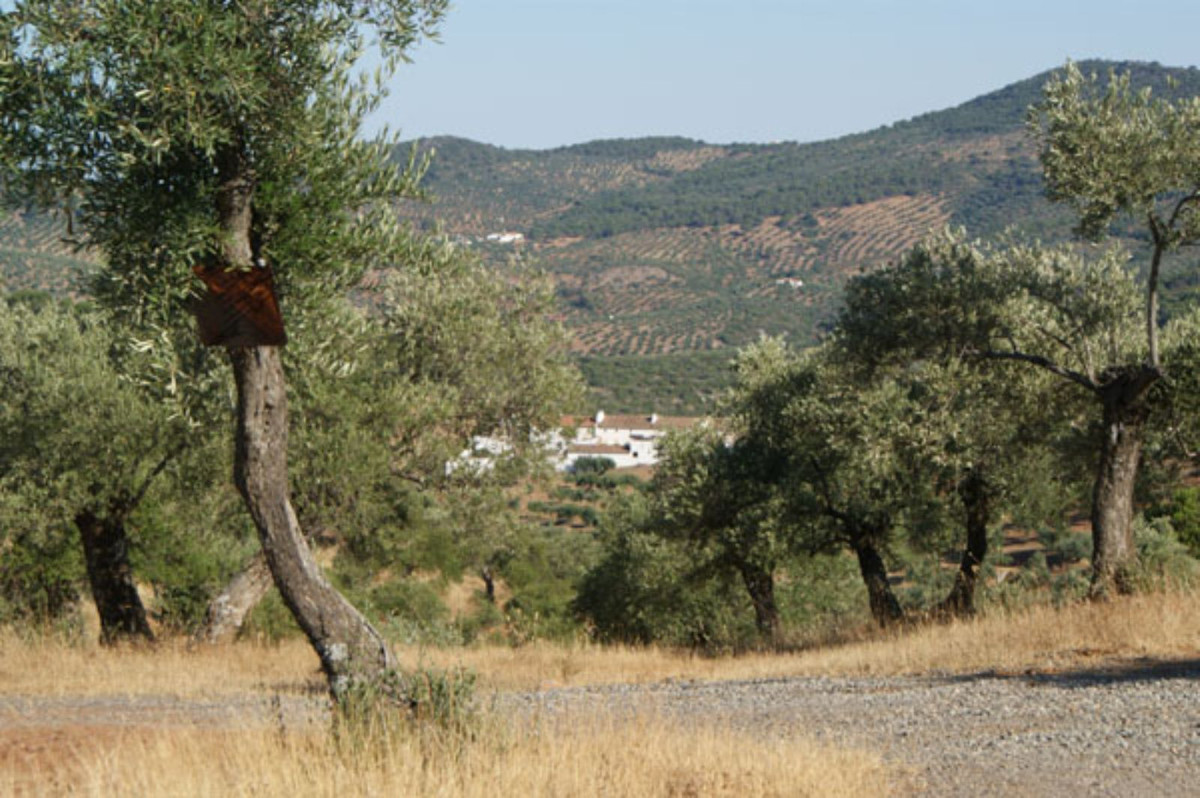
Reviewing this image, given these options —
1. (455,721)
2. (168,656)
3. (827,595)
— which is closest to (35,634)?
(168,656)

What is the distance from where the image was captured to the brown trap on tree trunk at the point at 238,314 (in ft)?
27.8

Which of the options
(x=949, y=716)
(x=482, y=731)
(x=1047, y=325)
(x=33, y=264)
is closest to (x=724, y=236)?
(x=33, y=264)

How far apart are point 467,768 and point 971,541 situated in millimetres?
15357

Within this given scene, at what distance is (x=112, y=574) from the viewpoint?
1903 centimetres

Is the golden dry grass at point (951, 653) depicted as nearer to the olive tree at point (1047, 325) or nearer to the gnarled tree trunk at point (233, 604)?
the olive tree at point (1047, 325)

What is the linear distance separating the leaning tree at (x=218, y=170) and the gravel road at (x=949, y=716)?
157 centimetres

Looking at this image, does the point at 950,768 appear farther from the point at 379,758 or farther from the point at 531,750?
the point at 379,758

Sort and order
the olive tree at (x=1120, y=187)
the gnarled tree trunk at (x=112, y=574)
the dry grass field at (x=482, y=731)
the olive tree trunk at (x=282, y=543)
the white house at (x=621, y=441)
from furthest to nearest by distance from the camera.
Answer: the white house at (x=621, y=441)
the gnarled tree trunk at (x=112, y=574)
the olive tree at (x=1120, y=187)
the olive tree trunk at (x=282, y=543)
the dry grass field at (x=482, y=731)

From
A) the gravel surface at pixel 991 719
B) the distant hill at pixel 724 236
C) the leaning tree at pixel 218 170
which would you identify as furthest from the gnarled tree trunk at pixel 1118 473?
the distant hill at pixel 724 236

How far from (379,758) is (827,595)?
102ft

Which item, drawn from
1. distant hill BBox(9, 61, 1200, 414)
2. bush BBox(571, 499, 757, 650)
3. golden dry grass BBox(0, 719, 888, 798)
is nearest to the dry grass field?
golden dry grass BBox(0, 719, 888, 798)

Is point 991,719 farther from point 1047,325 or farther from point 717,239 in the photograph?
point 717,239

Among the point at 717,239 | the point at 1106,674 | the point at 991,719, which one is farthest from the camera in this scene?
the point at 717,239

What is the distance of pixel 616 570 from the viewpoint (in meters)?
34.1
